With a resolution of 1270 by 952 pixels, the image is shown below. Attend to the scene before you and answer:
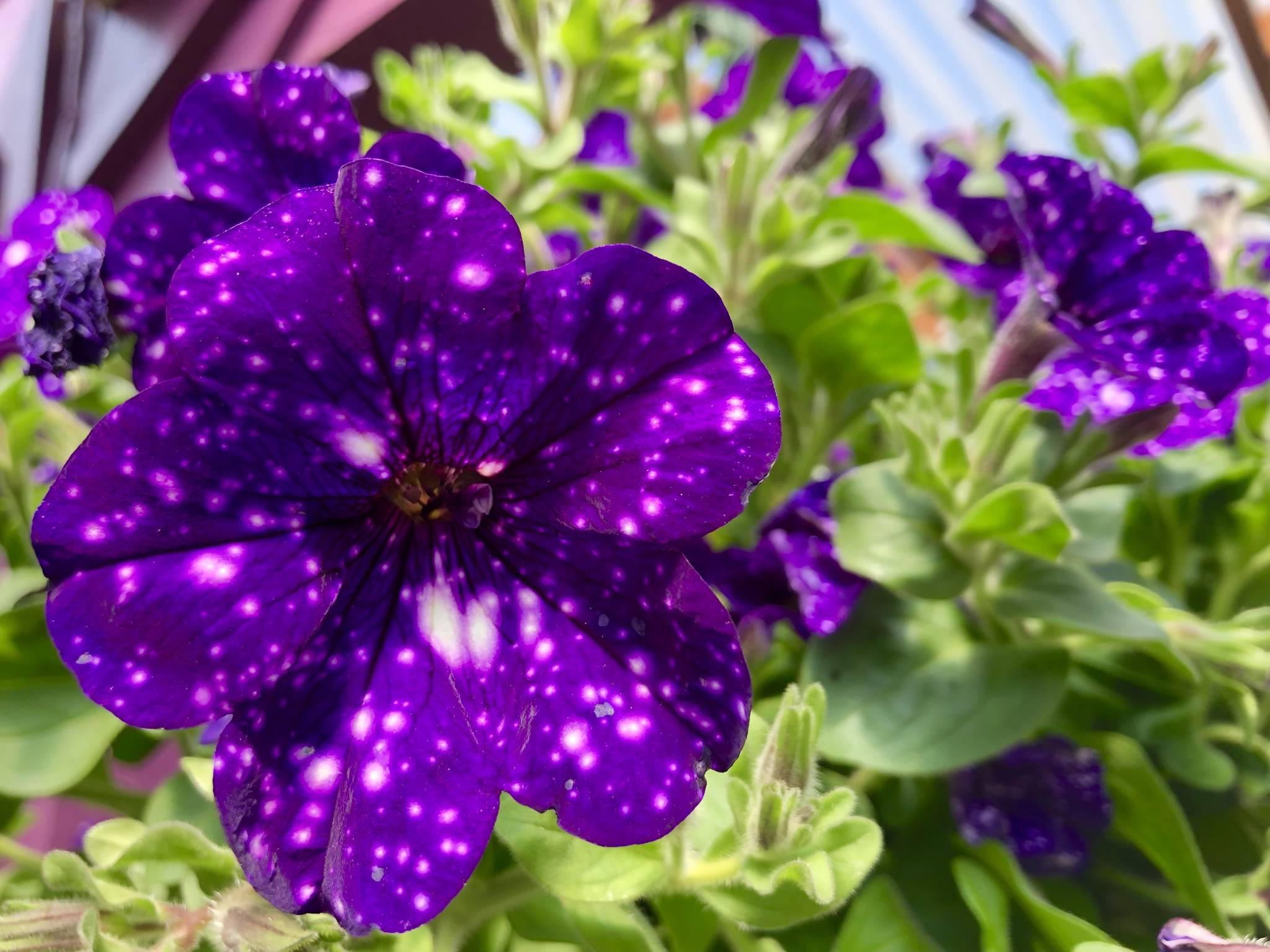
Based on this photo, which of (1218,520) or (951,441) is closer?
Answer: (951,441)

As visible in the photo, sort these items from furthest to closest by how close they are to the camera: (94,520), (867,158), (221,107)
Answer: (867,158) < (221,107) < (94,520)

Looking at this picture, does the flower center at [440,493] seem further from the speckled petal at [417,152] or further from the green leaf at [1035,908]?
the green leaf at [1035,908]

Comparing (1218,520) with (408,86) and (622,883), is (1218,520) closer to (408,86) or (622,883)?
(622,883)

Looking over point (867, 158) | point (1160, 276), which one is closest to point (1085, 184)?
point (1160, 276)

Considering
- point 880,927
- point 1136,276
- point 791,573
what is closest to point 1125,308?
point 1136,276

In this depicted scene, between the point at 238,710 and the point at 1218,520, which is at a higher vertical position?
the point at 238,710

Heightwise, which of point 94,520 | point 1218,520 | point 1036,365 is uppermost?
point 94,520
